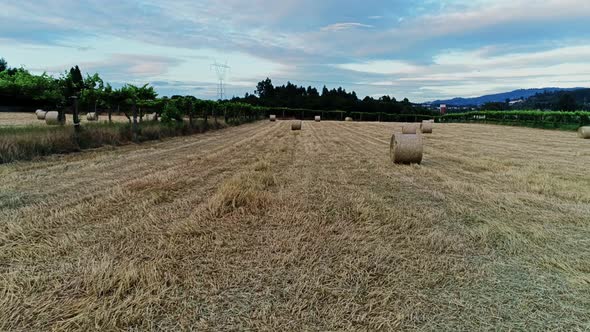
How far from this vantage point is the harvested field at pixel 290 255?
2738 millimetres

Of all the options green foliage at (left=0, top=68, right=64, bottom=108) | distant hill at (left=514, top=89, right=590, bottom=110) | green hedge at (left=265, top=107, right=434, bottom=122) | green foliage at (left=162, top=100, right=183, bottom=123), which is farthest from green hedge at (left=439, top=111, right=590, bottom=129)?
green foliage at (left=0, top=68, right=64, bottom=108)

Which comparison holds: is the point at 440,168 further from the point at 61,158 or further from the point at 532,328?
the point at 61,158

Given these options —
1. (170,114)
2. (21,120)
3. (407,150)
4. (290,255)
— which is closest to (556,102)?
(407,150)

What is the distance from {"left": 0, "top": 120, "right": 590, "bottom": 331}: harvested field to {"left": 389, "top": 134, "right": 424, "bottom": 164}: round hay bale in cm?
313

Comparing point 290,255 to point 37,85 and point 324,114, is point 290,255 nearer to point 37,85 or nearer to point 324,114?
point 37,85

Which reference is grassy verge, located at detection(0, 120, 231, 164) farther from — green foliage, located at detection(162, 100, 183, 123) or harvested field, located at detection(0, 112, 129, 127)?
harvested field, located at detection(0, 112, 129, 127)

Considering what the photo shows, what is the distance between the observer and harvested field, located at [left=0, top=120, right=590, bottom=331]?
8.98ft

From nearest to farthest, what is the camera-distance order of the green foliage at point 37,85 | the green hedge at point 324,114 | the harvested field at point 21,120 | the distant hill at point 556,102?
1. the green foliage at point 37,85
2. the harvested field at point 21,120
3. the green hedge at point 324,114
4. the distant hill at point 556,102

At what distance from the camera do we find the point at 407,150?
34.2 feet

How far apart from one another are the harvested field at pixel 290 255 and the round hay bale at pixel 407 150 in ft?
10.3

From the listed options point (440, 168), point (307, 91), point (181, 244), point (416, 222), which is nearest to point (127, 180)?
point (181, 244)

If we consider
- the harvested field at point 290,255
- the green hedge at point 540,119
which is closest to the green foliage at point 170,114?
the harvested field at point 290,255

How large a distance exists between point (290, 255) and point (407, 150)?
7.72 meters

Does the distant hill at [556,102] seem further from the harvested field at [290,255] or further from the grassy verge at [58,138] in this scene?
the harvested field at [290,255]
